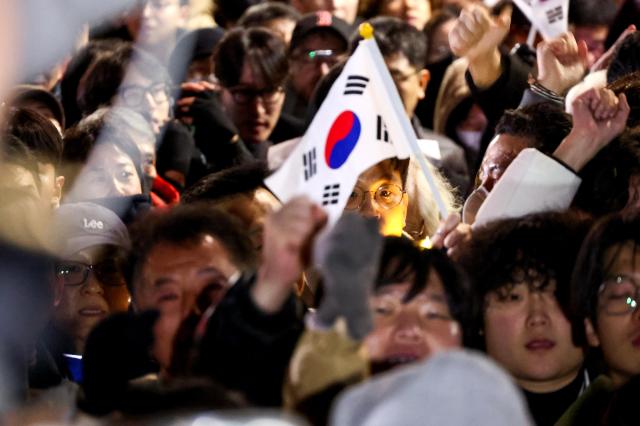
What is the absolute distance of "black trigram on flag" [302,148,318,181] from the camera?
430 cm

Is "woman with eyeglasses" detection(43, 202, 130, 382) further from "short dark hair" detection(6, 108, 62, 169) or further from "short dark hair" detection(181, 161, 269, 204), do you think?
"short dark hair" detection(6, 108, 62, 169)

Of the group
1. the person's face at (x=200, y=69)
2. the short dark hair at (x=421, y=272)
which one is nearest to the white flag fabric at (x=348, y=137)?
the short dark hair at (x=421, y=272)

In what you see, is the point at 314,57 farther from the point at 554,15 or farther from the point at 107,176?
the point at 107,176

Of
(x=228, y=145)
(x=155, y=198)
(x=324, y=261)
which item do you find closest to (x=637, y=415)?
(x=324, y=261)

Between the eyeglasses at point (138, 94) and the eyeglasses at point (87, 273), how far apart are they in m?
1.85

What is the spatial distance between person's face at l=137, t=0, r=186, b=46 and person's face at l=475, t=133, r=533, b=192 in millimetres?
3175

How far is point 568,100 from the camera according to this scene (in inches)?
219

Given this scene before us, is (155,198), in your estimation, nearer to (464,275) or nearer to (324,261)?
(464,275)

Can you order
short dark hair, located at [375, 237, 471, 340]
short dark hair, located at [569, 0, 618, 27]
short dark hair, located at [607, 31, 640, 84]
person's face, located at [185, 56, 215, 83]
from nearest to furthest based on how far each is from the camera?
short dark hair, located at [375, 237, 471, 340] < short dark hair, located at [607, 31, 640, 84] < short dark hair, located at [569, 0, 618, 27] < person's face, located at [185, 56, 215, 83]

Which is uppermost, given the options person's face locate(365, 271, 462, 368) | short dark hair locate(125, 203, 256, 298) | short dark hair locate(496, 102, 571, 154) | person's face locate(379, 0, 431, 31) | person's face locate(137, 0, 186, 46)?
person's face locate(365, 271, 462, 368)

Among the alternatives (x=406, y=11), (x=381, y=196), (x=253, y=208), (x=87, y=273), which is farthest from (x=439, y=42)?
(x=87, y=273)

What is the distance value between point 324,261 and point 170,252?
1136 mm

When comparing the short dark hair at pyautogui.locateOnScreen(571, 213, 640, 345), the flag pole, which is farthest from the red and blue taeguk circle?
the short dark hair at pyautogui.locateOnScreen(571, 213, 640, 345)

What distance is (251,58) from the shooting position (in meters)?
7.12
